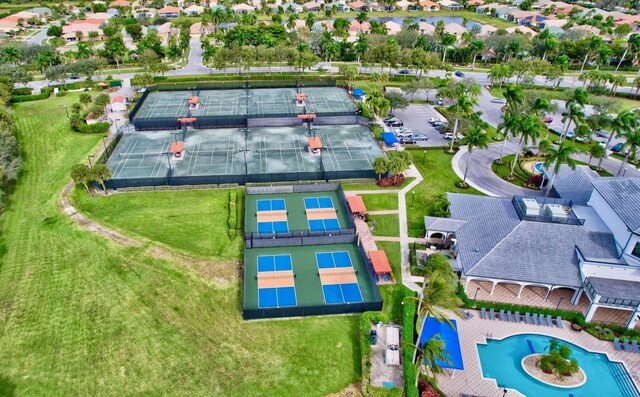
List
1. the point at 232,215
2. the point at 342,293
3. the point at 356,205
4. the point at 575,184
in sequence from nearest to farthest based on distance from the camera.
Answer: the point at 342,293
the point at 232,215
the point at 575,184
the point at 356,205

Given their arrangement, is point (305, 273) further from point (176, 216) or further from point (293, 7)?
point (293, 7)

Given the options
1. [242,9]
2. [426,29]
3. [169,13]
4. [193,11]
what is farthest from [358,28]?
[169,13]

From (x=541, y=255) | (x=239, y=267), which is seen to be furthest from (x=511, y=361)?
(x=239, y=267)

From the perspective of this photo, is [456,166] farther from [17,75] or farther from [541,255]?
[17,75]

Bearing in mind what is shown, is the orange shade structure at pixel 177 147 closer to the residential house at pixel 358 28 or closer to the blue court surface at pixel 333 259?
the blue court surface at pixel 333 259

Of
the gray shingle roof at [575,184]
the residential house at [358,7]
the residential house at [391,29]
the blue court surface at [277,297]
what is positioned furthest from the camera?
the residential house at [358,7]

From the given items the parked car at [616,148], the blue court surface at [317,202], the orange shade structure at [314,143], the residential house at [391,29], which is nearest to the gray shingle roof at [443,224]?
the blue court surface at [317,202]
